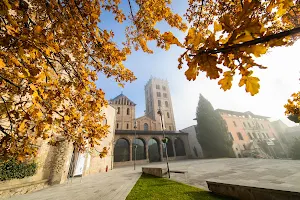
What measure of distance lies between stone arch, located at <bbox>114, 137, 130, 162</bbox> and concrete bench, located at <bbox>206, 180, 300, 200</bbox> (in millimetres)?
23837

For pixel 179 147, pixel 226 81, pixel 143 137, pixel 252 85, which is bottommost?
pixel 252 85

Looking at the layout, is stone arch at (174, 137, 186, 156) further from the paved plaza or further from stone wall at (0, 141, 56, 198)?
stone wall at (0, 141, 56, 198)

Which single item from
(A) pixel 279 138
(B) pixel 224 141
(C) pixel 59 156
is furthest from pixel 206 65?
(A) pixel 279 138

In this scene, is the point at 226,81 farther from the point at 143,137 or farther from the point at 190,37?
the point at 143,137

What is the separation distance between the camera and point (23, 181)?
23.4 ft

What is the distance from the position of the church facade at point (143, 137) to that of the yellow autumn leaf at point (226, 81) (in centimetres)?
1668

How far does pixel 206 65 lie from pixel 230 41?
0.22 metres

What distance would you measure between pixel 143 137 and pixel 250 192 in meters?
26.0

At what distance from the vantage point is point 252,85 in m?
1.00

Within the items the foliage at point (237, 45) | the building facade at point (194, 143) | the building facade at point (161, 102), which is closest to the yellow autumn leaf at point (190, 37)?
the foliage at point (237, 45)

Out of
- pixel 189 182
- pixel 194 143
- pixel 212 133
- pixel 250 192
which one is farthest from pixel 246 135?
pixel 250 192

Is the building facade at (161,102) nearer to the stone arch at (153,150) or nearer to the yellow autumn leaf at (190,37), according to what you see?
the stone arch at (153,150)

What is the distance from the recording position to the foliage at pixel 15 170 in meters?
6.41

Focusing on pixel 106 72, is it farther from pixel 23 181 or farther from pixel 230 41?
pixel 23 181
